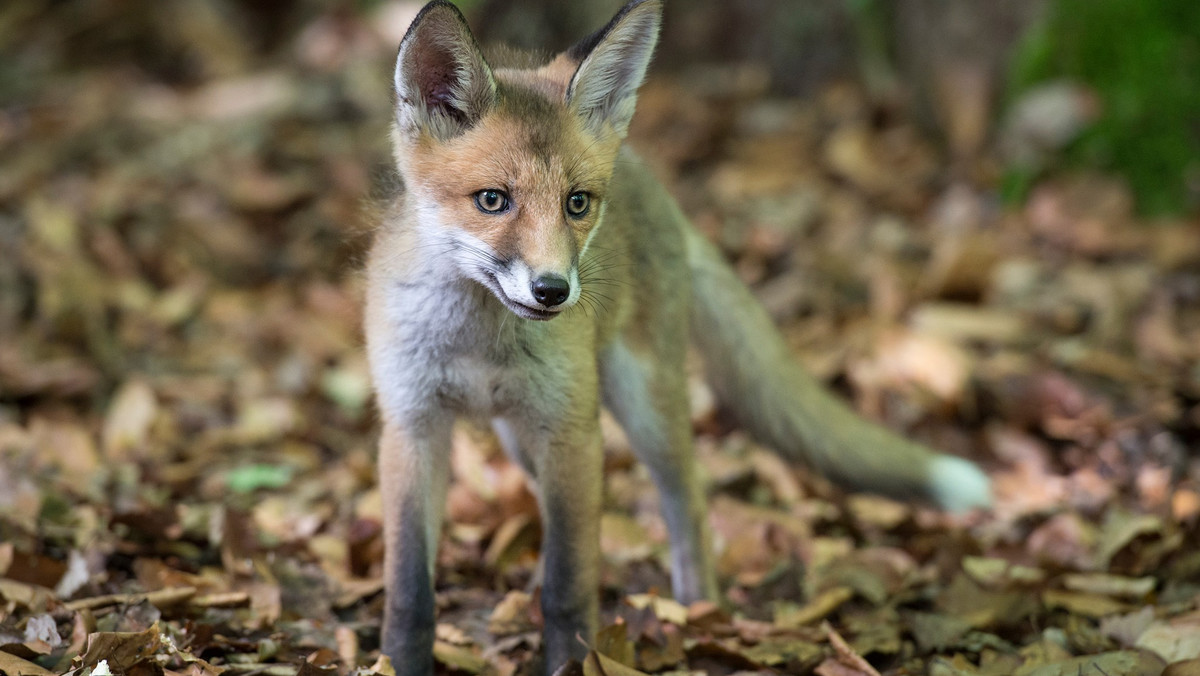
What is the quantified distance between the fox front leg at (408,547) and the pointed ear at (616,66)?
103 centimetres

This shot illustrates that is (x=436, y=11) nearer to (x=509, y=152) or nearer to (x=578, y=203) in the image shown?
(x=509, y=152)

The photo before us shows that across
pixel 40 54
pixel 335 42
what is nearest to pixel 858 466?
pixel 335 42

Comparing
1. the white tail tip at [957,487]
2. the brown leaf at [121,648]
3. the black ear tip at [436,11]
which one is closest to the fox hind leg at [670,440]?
the white tail tip at [957,487]

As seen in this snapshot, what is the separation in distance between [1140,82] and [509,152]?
456 cm

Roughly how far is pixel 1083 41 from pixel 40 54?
698cm

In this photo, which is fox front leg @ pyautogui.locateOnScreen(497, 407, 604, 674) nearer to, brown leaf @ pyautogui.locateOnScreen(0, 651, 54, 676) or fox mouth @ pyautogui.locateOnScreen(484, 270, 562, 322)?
fox mouth @ pyautogui.locateOnScreen(484, 270, 562, 322)

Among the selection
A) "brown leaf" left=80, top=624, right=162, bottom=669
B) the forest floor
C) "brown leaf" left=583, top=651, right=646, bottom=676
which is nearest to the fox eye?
the forest floor

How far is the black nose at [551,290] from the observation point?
2.62 metres

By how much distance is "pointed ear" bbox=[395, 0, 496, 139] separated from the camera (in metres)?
2.78

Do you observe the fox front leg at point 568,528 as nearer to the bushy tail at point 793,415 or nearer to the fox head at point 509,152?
the fox head at point 509,152

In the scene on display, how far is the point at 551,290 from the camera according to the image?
8.61 feet

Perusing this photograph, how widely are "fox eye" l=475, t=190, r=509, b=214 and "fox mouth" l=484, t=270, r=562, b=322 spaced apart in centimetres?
17

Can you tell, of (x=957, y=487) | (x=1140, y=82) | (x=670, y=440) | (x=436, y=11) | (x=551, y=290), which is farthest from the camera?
(x=1140, y=82)

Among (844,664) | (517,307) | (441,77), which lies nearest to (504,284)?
(517,307)
